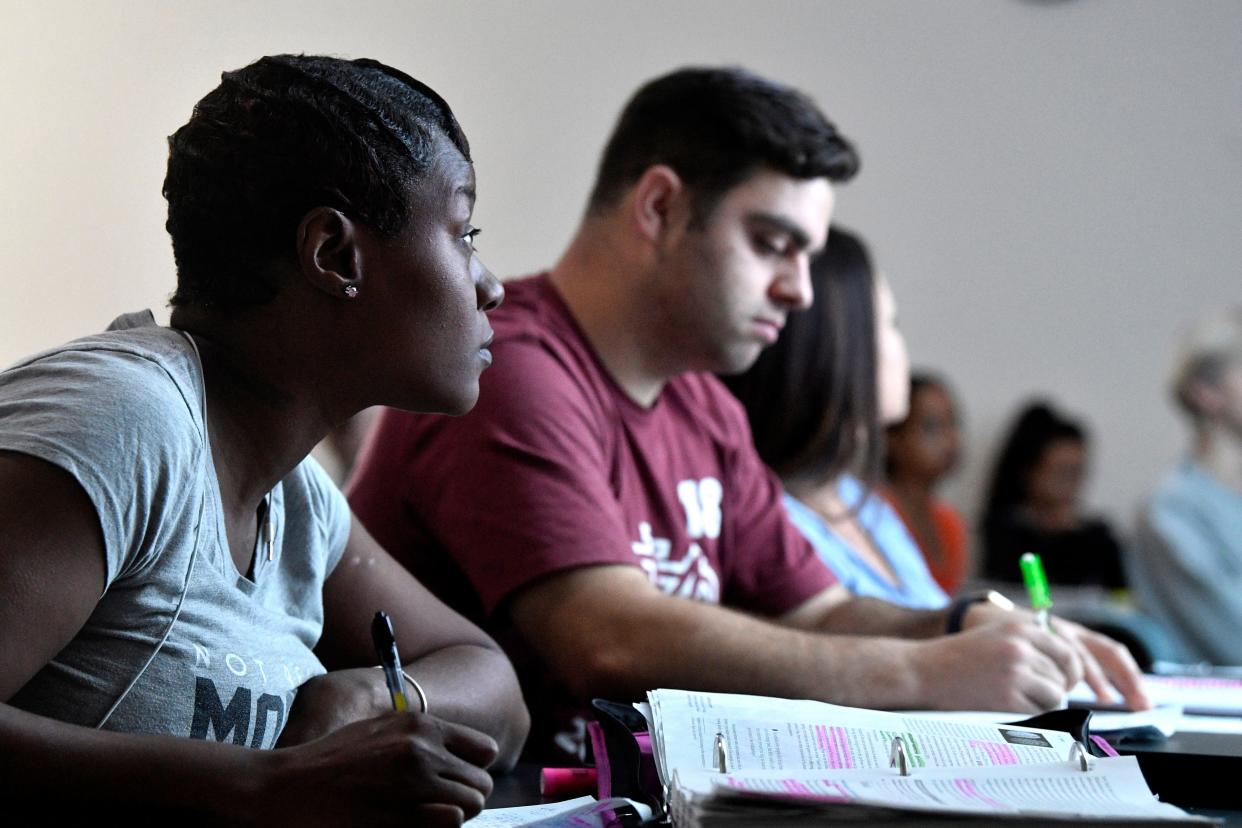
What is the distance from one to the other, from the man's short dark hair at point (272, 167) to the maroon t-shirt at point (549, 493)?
481mm

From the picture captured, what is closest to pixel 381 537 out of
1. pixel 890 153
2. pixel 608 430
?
pixel 608 430

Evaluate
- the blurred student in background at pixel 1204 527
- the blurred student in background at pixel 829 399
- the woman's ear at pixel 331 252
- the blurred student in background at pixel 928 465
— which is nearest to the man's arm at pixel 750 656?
the woman's ear at pixel 331 252

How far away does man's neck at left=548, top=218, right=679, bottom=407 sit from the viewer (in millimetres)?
1584

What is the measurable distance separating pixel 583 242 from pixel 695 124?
0.20 m

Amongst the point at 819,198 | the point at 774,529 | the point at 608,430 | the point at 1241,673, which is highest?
the point at 819,198

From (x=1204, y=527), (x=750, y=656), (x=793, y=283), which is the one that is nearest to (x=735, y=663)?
(x=750, y=656)

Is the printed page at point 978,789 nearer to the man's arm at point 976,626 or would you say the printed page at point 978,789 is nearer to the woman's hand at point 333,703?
the woman's hand at point 333,703

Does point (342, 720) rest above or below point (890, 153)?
below

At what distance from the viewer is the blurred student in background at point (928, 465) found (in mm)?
3348

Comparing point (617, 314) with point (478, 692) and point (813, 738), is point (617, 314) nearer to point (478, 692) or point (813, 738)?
point (478, 692)

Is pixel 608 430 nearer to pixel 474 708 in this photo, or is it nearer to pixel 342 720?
pixel 474 708

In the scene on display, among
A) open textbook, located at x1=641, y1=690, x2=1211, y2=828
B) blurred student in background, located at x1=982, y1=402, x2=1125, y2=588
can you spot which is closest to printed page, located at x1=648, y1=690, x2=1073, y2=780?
open textbook, located at x1=641, y1=690, x2=1211, y2=828

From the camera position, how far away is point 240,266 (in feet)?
2.90

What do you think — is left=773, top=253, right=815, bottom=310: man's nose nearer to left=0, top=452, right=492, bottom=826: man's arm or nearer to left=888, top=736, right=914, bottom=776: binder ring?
left=888, top=736, right=914, bottom=776: binder ring
